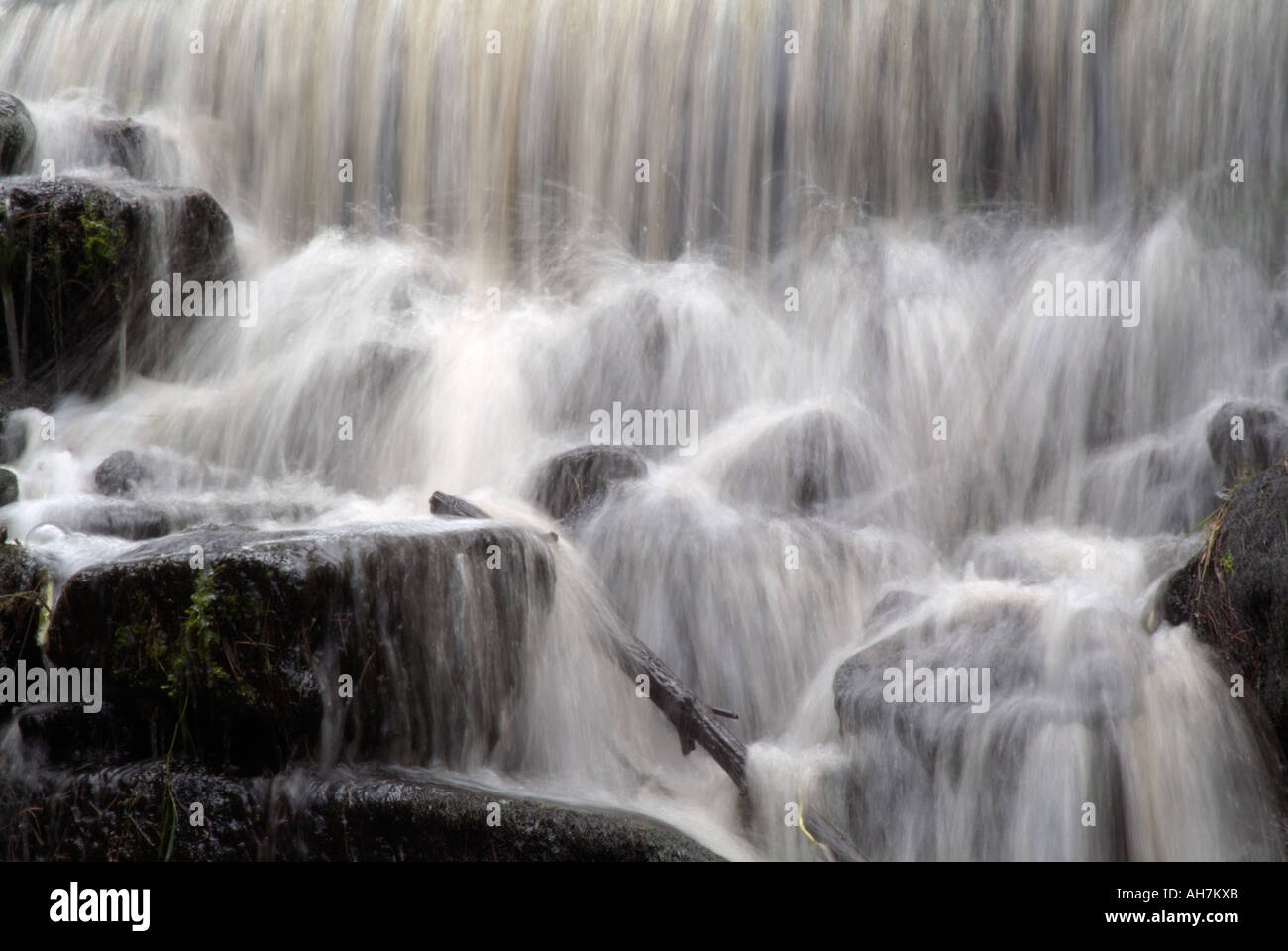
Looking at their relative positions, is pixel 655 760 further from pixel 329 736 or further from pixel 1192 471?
pixel 1192 471

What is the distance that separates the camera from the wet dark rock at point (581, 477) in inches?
263

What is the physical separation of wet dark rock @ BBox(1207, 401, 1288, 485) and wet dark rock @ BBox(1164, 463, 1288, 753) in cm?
104

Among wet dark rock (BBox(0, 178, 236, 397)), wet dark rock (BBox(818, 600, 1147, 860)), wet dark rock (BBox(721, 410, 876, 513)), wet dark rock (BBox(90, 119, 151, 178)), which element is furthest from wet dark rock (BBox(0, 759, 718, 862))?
wet dark rock (BBox(90, 119, 151, 178))

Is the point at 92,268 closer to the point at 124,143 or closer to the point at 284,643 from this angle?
the point at 124,143

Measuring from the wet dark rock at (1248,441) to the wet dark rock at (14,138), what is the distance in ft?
27.1

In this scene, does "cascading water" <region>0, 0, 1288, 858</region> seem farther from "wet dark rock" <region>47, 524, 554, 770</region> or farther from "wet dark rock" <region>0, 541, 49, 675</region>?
"wet dark rock" <region>47, 524, 554, 770</region>

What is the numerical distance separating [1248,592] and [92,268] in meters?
6.91

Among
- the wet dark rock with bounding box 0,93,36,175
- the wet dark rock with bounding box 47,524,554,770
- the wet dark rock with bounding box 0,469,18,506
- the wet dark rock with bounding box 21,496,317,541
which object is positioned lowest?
the wet dark rock with bounding box 47,524,554,770

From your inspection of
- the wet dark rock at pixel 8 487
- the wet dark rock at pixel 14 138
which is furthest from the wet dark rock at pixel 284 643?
the wet dark rock at pixel 14 138

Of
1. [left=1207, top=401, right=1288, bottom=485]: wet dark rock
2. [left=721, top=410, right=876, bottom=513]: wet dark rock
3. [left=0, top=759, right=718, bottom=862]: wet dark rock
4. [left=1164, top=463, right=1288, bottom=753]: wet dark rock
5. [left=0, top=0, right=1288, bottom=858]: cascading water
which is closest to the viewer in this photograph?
[left=0, top=759, right=718, bottom=862]: wet dark rock

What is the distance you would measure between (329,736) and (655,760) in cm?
153

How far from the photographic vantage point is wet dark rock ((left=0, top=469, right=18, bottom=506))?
6.63m

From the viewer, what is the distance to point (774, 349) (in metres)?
8.34

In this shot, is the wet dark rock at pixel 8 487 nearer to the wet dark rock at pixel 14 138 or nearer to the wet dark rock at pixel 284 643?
the wet dark rock at pixel 284 643
